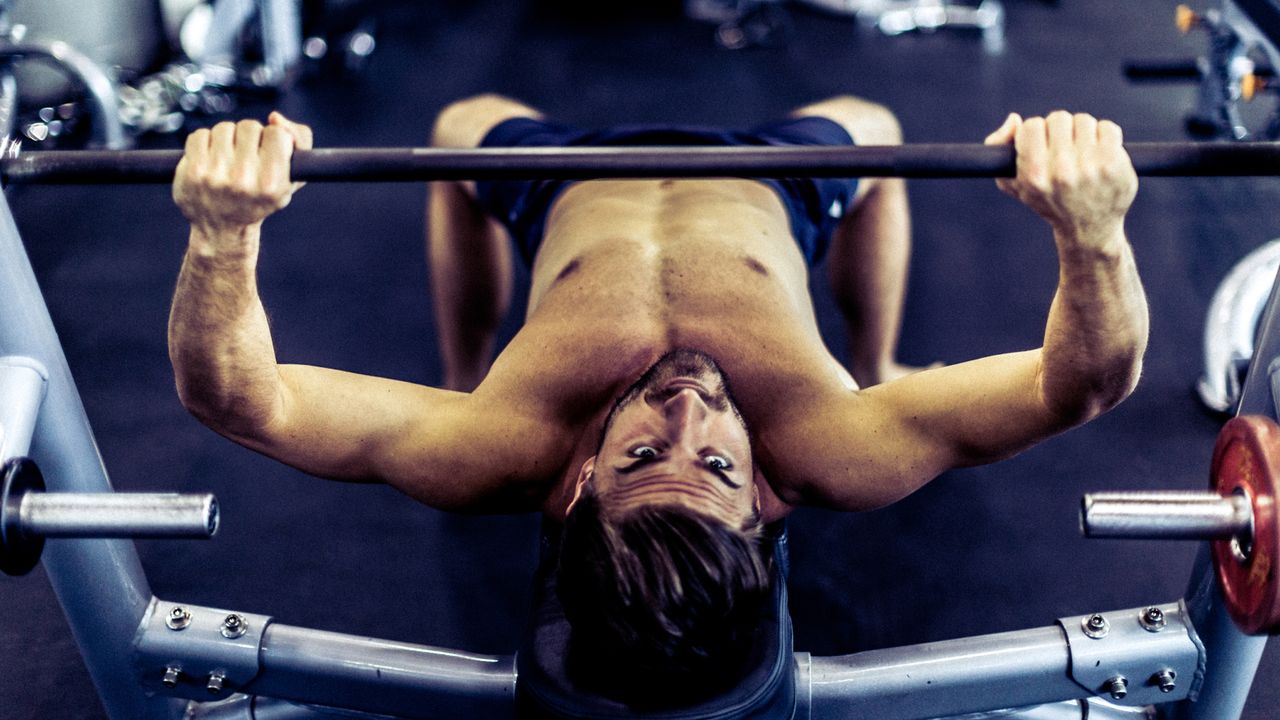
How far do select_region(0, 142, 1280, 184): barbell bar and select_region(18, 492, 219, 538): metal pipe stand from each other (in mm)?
329

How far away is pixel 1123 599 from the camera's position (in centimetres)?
186

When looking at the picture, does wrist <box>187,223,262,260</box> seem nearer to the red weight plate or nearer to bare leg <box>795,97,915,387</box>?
the red weight plate

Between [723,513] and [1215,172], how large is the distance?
1.98 feet

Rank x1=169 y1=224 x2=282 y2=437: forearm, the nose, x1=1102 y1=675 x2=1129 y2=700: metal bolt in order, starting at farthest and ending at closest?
x1=1102 y1=675 x2=1129 y2=700: metal bolt
the nose
x1=169 y1=224 x2=282 y2=437: forearm

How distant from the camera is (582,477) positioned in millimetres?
1346

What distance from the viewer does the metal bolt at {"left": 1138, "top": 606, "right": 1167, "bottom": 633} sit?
1.39 metres

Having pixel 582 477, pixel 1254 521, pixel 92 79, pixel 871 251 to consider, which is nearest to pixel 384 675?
pixel 582 477

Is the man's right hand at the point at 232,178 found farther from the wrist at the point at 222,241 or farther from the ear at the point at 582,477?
the ear at the point at 582,477

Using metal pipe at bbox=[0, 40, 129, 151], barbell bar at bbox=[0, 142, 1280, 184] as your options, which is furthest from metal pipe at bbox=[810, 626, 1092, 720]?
metal pipe at bbox=[0, 40, 129, 151]

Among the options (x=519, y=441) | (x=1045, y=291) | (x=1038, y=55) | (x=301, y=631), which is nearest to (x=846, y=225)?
(x=1045, y=291)

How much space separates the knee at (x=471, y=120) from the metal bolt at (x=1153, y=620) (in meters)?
1.30

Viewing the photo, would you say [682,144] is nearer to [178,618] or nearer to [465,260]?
[465,260]

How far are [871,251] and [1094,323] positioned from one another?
95 centimetres

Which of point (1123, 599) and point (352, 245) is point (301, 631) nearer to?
point (1123, 599)
